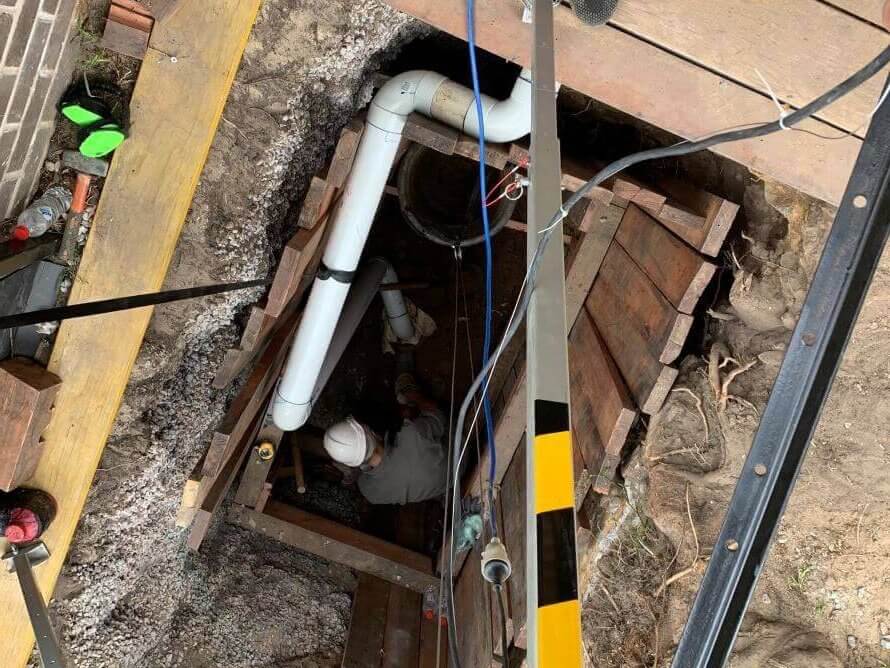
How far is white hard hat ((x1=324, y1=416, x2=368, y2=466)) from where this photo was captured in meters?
3.65

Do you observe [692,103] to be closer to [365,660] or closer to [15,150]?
[15,150]

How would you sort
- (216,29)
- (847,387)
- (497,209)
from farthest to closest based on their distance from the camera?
(497,209)
(216,29)
(847,387)

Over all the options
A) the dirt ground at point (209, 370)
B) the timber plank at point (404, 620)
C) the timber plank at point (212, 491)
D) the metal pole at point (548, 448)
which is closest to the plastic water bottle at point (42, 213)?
the dirt ground at point (209, 370)

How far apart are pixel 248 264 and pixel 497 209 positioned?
123cm

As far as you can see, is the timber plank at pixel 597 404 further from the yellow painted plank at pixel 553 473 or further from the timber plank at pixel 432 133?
the yellow painted plank at pixel 553 473

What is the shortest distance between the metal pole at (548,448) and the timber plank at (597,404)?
129 cm

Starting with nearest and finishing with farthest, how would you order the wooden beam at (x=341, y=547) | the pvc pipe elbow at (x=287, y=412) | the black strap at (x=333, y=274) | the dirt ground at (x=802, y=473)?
the dirt ground at (x=802, y=473)
the black strap at (x=333, y=274)
the pvc pipe elbow at (x=287, y=412)
the wooden beam at (x=341, y=547)

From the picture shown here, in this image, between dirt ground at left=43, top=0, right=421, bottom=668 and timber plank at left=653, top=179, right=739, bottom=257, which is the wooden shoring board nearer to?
timber plank at left=653, top=179, right=739, bottom=257

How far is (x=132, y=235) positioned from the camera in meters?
2.20

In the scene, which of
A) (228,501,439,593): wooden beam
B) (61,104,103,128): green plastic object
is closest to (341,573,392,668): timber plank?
(228,501,439,593): wooden beam

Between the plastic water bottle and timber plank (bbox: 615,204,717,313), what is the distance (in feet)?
6.55

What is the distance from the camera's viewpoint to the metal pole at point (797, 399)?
893 mm

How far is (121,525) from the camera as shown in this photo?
2.70 meters

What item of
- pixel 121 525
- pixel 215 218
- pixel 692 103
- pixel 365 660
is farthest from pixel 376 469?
pixel 692 103
